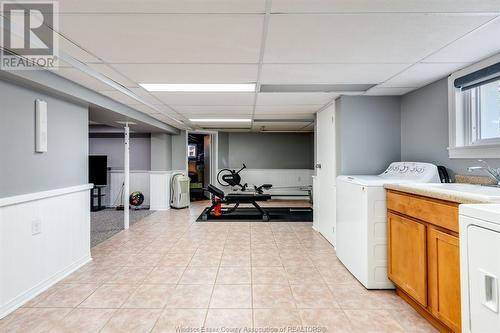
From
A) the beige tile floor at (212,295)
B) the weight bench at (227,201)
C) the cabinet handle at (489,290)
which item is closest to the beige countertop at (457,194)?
the cabinet handle at (489,290)

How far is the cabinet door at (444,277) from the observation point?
159 cm

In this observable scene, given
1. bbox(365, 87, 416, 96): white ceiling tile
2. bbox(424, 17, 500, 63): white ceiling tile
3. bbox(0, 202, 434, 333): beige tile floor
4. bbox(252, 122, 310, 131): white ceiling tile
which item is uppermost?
bbox(252, 122, 310, 131): white ceiling tile

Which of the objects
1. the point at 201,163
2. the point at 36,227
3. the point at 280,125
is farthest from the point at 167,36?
the point at 201,163

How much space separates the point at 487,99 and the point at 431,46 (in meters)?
0.93

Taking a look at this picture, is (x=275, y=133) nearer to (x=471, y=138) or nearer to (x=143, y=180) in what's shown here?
(x=143, y=180)

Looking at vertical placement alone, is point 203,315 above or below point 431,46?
below

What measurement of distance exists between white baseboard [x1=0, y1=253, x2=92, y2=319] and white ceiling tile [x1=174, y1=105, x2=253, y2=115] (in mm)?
2438

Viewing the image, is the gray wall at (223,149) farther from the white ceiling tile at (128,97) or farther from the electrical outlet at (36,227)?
the electrical outlet at (36,227)

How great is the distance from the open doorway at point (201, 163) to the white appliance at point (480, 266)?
6.80m

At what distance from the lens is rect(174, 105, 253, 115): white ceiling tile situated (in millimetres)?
4078

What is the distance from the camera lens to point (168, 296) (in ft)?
7.55

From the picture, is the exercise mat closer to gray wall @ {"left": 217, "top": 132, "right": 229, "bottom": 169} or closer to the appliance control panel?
gray wall @ {"left": 217, "top": 132, "right": 229, "bottom": 169}

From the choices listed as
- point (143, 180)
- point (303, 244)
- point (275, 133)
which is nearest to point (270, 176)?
point (275, 133)

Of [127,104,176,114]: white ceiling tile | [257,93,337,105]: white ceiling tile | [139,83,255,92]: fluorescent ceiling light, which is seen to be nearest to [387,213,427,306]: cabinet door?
[257,93,337,105]: white ceiling tile
